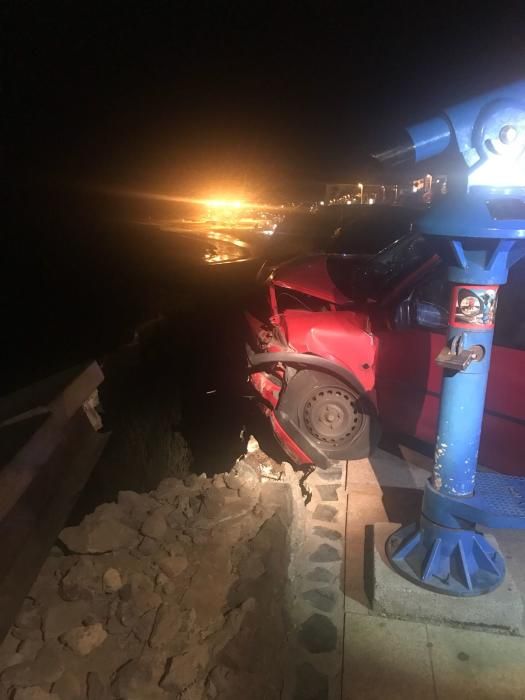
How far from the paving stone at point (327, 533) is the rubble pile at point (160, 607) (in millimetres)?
218

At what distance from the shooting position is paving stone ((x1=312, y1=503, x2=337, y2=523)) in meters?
3.68

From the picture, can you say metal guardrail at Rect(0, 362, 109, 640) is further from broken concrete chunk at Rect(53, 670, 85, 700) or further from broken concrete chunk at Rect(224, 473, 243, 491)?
broken concrete chunk at Rect(224, 473, 243, 491)

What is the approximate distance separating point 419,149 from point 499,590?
229 cm

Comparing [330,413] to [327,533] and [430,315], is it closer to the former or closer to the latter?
[430,315]

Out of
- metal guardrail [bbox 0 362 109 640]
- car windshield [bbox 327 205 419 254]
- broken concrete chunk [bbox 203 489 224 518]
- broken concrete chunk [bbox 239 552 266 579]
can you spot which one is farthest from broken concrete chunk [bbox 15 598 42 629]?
car windshield [bbox 327 205 419 254]

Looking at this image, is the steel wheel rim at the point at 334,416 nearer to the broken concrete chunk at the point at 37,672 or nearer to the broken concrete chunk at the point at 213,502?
the broken concrete chunk at the point at 213,502

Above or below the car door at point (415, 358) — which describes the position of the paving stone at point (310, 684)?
below

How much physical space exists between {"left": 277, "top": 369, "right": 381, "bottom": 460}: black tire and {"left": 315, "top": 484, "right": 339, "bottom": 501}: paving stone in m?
0.57

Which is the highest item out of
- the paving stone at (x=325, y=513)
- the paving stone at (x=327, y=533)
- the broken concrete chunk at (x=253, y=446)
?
the paving stone at (x=327, y=533)

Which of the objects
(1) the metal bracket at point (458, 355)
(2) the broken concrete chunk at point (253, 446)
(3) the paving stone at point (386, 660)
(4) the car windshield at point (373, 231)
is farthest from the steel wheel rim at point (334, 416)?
(4) the car windshield at point (373, 231)

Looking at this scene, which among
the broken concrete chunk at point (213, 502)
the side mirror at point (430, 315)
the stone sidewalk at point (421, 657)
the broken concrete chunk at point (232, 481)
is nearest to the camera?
the stone sidewalk at point (421, 657)

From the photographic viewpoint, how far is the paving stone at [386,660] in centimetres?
242

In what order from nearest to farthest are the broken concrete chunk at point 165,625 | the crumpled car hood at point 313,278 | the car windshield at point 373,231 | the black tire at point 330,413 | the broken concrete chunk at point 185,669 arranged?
the broken concrete chunk at point 185,669 < the broken concrete chunk at point 165,625 < the black tire at point 330,413 < the crumpled car hood at point 313,278 < the car windshield at point 373,231

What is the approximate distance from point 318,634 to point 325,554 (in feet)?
2.06
